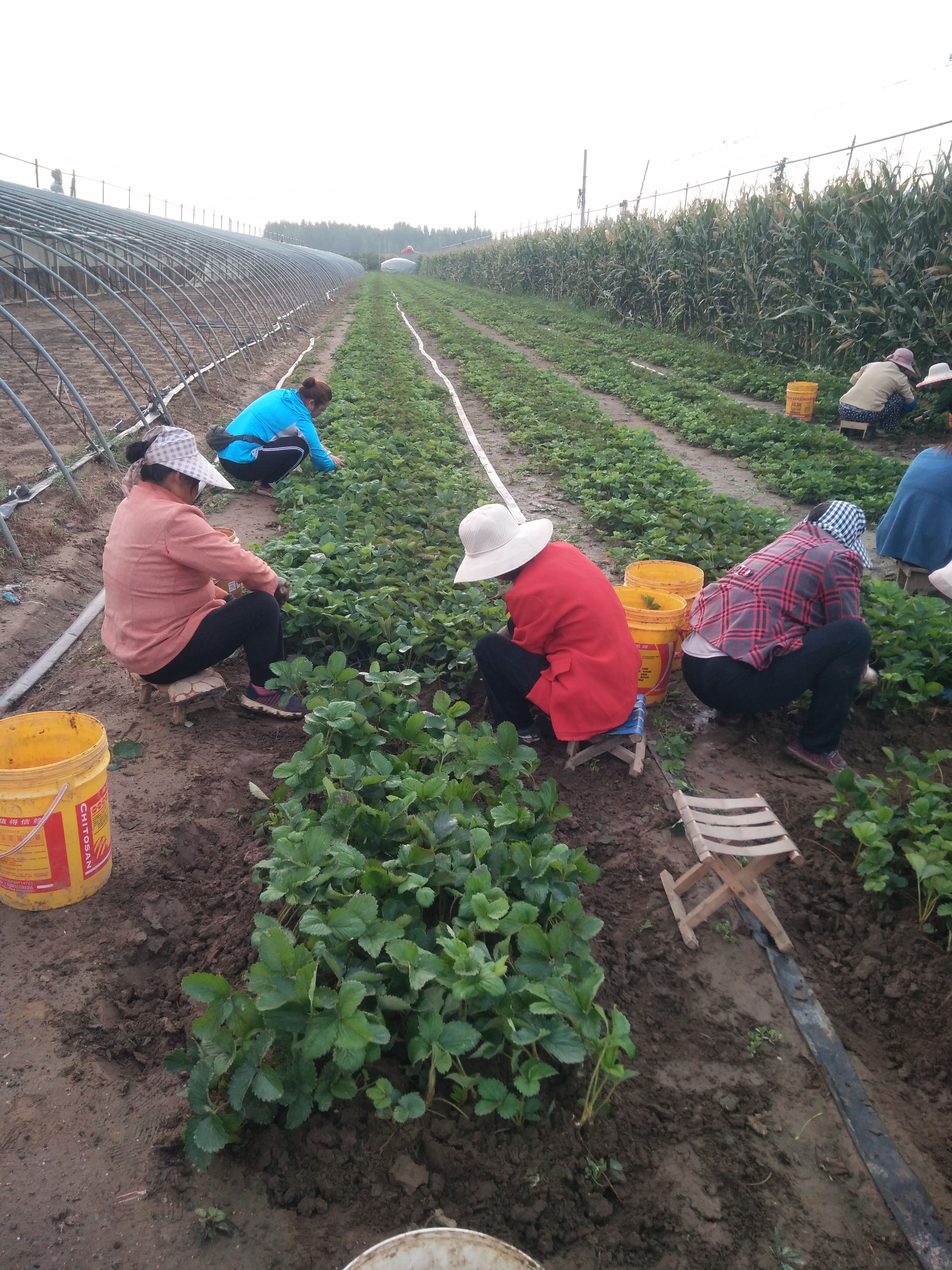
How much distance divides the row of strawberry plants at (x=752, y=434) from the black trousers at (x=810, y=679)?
14.5 ft

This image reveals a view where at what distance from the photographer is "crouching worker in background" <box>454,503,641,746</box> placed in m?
3.75

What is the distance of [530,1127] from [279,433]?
6.69 meters

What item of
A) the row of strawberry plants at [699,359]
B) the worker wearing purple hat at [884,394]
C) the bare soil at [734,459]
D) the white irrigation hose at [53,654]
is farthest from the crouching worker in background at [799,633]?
the row of strawberry plants at [699,359]

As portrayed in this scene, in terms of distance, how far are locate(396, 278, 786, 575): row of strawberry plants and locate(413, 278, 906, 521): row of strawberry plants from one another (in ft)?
2.51

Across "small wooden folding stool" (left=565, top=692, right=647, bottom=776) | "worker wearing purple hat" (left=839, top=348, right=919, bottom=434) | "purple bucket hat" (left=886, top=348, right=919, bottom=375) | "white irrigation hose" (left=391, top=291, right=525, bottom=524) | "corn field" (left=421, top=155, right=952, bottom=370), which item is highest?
"corn field" (left=421, top=155, right=952, bottom=370)

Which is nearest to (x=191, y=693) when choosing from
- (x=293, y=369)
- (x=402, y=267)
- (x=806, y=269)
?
(x=293, y=369)

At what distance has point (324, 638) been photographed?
4.84 m

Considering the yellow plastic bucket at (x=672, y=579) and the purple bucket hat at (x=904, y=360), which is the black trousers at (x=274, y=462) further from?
the purple bucket hat at (x=904, y=360)

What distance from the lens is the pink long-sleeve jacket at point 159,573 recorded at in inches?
151

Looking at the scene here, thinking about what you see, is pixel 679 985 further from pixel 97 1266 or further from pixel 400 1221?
pixel 97 1266

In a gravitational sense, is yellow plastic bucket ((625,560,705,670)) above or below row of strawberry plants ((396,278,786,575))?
above

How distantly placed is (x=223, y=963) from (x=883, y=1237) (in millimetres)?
2007

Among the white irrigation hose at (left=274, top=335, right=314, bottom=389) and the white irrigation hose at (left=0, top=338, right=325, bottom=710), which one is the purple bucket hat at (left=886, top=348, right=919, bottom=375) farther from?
the white irrigation hose at (left=0, top=338, right=325, bottom=710)

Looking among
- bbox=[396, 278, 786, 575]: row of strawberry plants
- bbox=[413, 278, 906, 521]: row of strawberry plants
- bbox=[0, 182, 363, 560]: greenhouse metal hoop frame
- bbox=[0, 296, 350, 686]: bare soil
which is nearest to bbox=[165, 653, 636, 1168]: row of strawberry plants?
bbox=[0, 296, 350, 686]: bare soil
